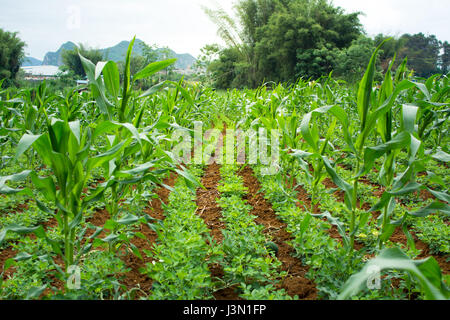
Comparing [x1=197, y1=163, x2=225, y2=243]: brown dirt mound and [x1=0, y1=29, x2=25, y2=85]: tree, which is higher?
[x1=0, y1=29, x2=25, y2=85]: tree

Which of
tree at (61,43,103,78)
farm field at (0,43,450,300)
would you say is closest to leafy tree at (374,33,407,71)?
farm field at (0,43,450,300)

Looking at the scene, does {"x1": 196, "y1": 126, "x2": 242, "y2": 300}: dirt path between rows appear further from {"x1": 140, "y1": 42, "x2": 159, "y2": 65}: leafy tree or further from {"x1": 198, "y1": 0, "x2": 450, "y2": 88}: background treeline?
{"x1": 140, "y1": 42, "x2": 159, "y2": 65}: leafy tree

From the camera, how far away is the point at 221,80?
90.1ft

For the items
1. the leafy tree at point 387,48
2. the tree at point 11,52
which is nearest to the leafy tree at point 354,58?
the leafy tree at point 387,48

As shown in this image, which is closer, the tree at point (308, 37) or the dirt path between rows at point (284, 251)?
the dirt path between rows at point (284, 251)

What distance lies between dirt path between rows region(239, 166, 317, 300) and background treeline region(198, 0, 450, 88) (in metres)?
14.8

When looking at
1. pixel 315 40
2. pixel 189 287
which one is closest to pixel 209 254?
pixel 189 287

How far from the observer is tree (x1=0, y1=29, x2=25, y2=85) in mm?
23984
